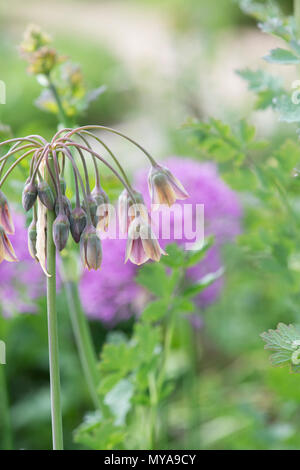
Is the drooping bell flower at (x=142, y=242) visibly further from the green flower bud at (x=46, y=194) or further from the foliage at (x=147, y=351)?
the foliage at (x=147, y=351)

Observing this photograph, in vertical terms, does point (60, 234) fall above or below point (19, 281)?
below

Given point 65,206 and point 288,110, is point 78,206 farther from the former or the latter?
point 288,110

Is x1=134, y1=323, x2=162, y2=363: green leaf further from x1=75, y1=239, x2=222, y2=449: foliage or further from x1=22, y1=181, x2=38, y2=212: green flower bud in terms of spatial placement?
x1=22, y1=181, x2=38, y2=212: green flower bud

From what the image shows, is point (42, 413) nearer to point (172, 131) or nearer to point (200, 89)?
point (172, 131)

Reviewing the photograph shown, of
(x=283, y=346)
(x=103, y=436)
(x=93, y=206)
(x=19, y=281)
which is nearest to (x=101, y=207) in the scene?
(x=93, y=206)

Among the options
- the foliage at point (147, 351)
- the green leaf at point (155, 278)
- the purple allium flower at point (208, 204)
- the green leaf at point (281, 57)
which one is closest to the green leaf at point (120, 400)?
the foliage at point (147, 351)
